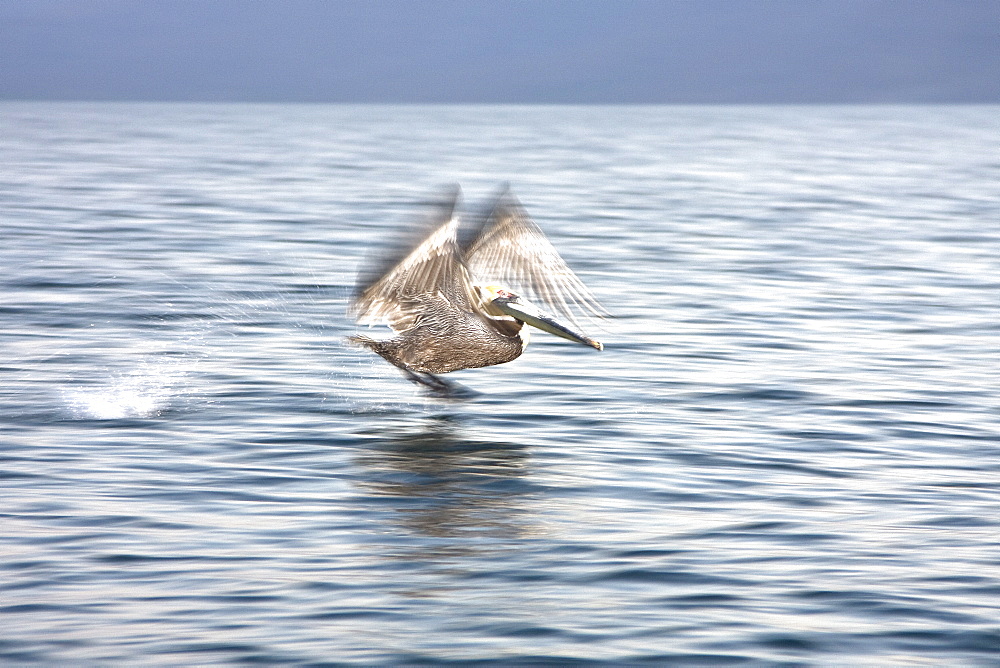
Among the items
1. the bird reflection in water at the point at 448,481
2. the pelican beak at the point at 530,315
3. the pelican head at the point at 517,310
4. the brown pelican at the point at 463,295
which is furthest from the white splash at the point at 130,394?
the pelican beak at the point at 530,315

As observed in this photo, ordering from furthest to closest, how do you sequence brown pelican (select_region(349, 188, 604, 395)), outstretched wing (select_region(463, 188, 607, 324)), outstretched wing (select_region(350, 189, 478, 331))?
outstretched wing (select_region(463, 188, 607, 324)) → brown pelican (select_region(349, 188, 604, 395)) → outstretched wing (select_region(350, 189, 478, 331))

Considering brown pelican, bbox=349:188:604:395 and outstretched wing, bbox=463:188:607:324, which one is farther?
outstretched wing, bbox=463:188:607:324

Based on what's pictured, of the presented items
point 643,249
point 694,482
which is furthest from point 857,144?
point 694,482

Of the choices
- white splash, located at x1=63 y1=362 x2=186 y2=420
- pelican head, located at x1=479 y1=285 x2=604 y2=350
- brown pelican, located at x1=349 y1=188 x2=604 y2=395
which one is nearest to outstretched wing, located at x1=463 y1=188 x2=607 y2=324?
brown pelican, located at x1=349 y1=188 x2=604 y2=395

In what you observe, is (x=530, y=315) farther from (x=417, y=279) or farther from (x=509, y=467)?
(x=509, y=467)

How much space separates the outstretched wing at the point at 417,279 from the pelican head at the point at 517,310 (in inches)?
6.4

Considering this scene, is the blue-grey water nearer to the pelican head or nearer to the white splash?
the white splash

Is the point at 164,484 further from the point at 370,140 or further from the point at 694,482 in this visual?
the point at 370,140

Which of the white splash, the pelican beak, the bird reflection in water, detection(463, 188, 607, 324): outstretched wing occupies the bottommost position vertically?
the bird reflection in water

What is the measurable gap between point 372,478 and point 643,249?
12212mm

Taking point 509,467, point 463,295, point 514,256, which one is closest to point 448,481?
point 509,467

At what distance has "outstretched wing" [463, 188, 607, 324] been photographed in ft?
35.0

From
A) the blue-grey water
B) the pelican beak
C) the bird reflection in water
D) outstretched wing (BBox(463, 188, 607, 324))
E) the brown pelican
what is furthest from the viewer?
outstretched wing (BBox(463, 188, 607, 324))

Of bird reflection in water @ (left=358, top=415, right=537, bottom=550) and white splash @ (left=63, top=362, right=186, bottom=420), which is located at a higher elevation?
white splash @ (left=63, top=362, right=186, bottom=420)
